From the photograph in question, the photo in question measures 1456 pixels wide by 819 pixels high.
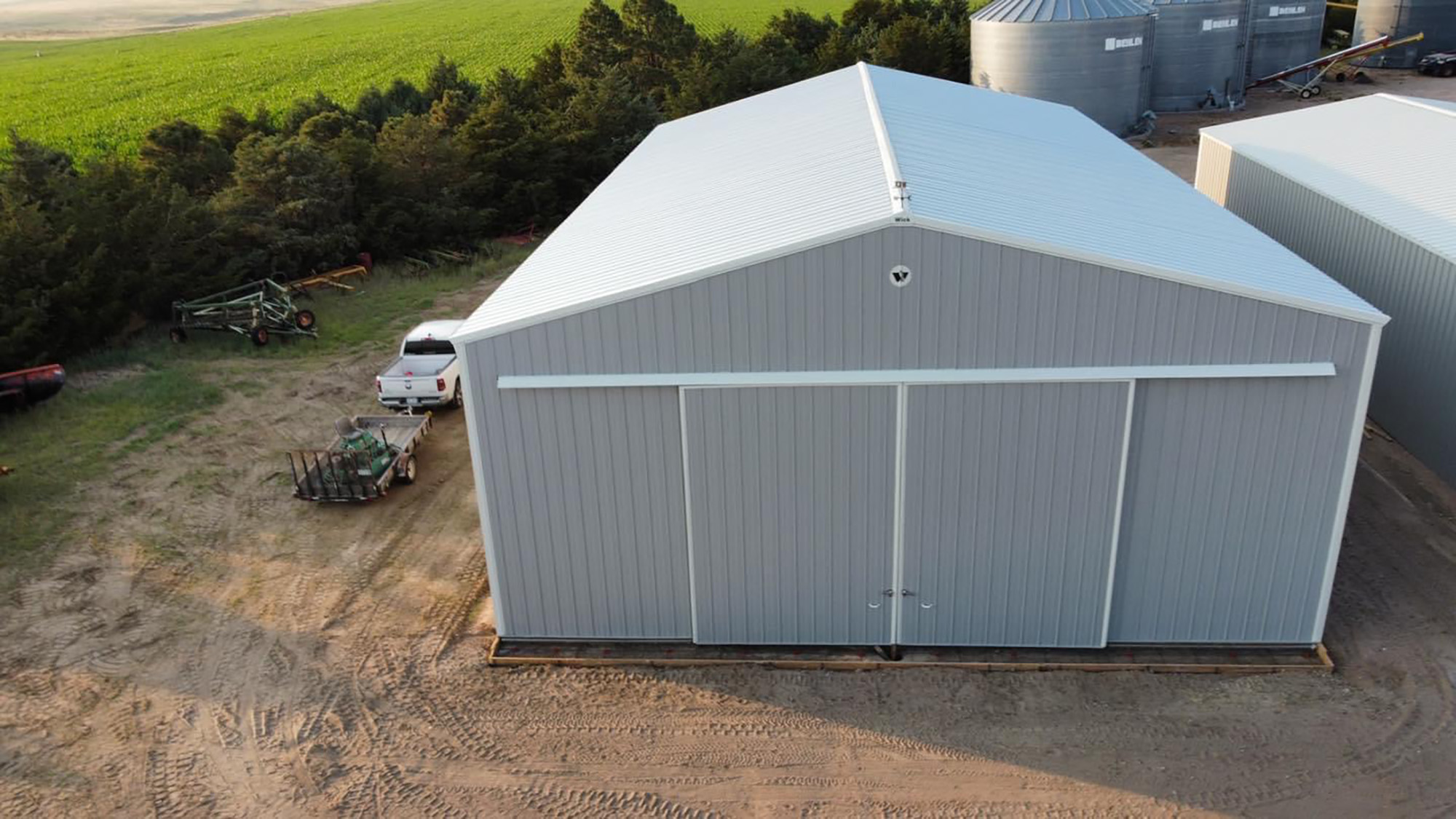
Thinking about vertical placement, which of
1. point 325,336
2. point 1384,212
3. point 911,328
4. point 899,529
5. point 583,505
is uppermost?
point 911,328

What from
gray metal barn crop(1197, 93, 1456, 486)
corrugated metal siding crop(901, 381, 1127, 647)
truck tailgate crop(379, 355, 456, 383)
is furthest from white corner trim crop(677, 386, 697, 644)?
gray metal barn crop(1197, 93, 1456, 486)

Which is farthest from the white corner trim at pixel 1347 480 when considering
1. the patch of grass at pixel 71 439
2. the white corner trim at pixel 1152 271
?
the patch of grass at pixel 71 439

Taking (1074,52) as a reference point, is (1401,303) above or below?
below

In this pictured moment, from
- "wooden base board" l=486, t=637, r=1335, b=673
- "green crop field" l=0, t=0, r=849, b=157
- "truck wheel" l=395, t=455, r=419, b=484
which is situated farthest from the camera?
"green crop field" l=0, t=0, r=849, b=157

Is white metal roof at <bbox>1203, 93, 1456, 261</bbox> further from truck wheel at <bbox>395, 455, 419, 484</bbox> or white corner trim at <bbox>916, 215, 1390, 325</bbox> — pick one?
truck wheel at <bbox>395, 455, 419, 484</bbox>

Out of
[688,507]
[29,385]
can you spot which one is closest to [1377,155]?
[688,507]

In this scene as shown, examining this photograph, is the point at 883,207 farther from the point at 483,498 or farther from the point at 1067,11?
the point at 1067,11
